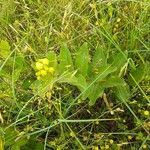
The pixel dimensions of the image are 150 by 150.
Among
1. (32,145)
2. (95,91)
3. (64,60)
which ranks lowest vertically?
(32,145)

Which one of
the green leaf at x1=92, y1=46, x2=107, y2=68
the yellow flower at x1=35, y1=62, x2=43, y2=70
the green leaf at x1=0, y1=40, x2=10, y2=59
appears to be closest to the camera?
the yellow flower at x1=35, y1=62, x2=43, y2=70

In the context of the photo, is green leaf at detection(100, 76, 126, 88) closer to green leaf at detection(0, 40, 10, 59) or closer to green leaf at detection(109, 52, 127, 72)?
green leaf at detection(109, 52, 127, 72)

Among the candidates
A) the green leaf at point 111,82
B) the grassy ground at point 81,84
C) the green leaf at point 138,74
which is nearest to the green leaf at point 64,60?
the grassy ground at point 81,84

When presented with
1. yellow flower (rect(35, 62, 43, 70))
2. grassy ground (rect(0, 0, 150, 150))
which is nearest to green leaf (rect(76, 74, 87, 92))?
grassy ground (rect(0, 0, 150, 150))

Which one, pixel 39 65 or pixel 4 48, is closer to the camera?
pixel 39 65

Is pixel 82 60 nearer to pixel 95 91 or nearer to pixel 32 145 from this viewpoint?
pixel 95 91

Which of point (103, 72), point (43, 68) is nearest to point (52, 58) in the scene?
point (43, 68)
